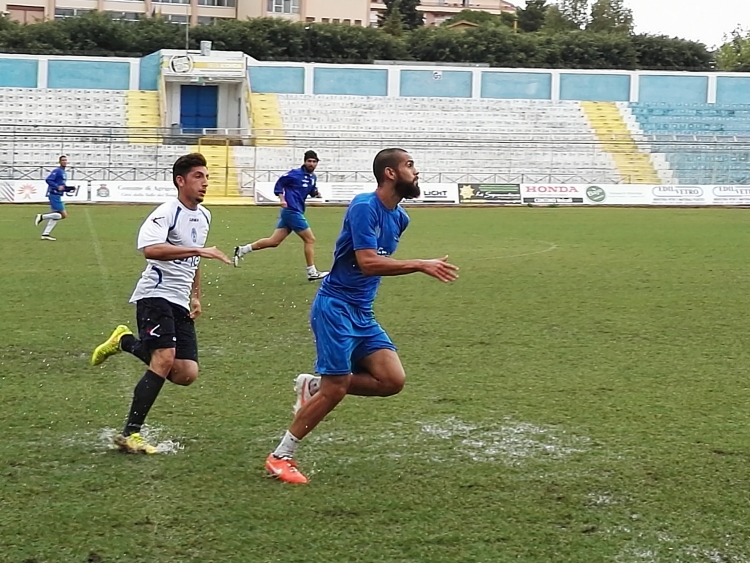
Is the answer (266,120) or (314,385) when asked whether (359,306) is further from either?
(266,120)

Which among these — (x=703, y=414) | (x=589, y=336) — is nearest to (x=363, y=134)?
(x=589, y=336)

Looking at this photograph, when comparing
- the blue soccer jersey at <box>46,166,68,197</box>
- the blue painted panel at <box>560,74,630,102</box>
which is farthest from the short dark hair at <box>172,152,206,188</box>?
the blue painted panel at <box>560,74,630,102</box>

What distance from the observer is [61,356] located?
9.00 metres

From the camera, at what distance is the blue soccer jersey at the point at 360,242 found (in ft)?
17.6

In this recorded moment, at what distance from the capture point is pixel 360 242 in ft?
17.5

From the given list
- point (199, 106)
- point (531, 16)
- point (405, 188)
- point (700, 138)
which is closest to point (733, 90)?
point (700, 138)

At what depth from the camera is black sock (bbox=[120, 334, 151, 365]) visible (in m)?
6.21

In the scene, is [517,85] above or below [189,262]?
above

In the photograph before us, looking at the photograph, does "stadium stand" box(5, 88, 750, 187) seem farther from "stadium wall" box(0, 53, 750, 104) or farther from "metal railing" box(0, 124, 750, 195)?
"stadium wall" box(0, 53, 750, 104)

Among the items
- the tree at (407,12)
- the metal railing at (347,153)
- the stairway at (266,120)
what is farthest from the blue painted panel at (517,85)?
the tree at (407,12)

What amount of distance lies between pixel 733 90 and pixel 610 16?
168 feet

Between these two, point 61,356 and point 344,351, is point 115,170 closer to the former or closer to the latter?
point 61,356

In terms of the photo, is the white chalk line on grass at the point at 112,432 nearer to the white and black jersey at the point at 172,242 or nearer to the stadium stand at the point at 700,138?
the white and black jersey at the point at 172,242

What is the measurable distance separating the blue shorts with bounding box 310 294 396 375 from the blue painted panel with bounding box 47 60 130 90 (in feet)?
140
